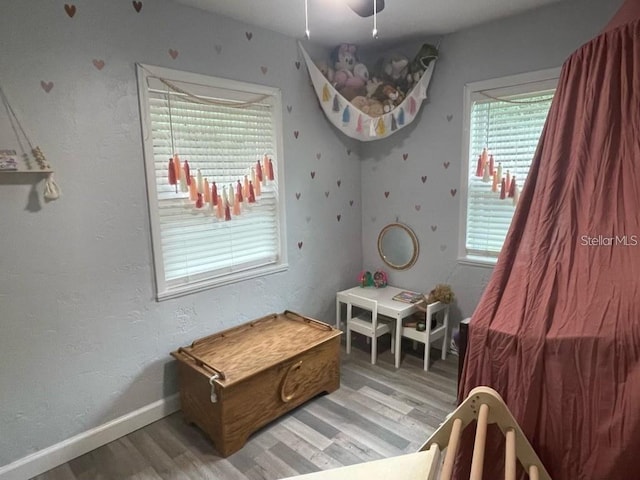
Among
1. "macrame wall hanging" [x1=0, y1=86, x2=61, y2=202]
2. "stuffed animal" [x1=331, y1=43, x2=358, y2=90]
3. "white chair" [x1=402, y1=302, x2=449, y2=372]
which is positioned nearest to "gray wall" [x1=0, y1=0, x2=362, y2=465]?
"macrame wall hanging" [x1=0, y1=86, x2=61, y2=202]

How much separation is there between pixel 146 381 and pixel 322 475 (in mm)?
1408

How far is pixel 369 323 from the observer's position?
298 cm

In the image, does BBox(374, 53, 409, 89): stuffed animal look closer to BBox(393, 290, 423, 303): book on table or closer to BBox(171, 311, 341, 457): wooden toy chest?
BBox(393, 290, 423, 303): book on table

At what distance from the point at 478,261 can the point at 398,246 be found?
656 mm

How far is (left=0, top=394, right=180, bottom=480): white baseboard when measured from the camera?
1.85 meters

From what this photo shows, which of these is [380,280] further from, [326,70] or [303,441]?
[326,70]

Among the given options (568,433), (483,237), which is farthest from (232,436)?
(483,237)

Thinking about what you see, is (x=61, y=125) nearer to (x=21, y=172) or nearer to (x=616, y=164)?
(x=21, y=172)

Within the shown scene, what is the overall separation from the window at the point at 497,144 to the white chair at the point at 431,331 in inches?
17.2

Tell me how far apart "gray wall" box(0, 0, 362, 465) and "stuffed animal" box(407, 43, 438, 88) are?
103cm

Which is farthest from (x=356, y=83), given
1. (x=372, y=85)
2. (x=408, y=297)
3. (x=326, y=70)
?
(x=408, y=297)

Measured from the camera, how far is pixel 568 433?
1228 mm

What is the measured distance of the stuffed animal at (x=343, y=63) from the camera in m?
2.88

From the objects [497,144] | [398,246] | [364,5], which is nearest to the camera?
[364,5]
